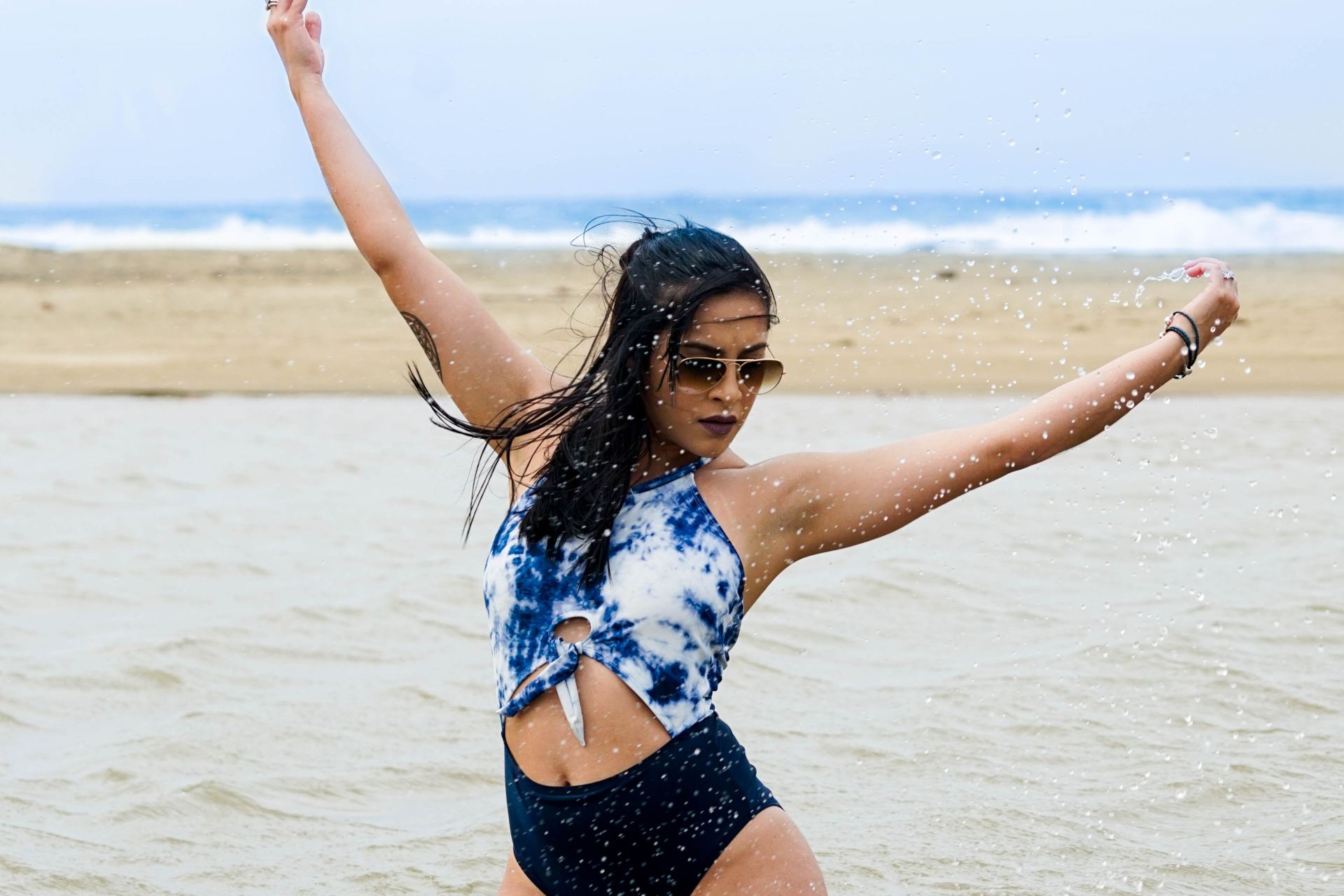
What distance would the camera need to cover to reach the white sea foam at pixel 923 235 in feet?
99.5

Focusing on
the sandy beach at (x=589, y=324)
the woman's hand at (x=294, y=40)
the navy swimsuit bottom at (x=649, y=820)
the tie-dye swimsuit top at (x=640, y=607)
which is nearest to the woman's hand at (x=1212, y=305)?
the tie-dye swimsuit top at (x=640, y=607)

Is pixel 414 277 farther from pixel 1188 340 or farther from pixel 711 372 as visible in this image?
pixel 1188 340

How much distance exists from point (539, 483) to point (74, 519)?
593 centimetres

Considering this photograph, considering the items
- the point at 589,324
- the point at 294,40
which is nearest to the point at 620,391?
the point at 294,40

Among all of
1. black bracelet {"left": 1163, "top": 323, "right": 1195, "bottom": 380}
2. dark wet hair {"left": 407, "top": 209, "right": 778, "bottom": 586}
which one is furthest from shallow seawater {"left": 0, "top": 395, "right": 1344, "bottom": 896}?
black bracelet {"left": 1163, "top": 323, "right": 1195, "bottom": 380}

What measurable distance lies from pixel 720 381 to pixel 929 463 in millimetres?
315

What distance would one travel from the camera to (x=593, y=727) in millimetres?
2121

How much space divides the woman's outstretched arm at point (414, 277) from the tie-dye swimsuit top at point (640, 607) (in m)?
0.27

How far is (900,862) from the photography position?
387 centimetres

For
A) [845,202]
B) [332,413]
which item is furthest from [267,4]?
[845,202]

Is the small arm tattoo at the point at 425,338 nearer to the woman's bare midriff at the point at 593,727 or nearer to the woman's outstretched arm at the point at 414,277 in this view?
the woman's outstretched arm at the point at 414,277

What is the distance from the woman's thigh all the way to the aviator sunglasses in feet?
1.95

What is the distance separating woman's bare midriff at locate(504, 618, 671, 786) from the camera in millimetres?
2113

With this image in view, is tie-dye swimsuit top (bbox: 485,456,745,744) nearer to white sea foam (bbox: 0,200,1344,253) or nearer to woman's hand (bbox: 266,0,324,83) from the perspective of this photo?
woman's hand (bbox: 266,0,324,83)
